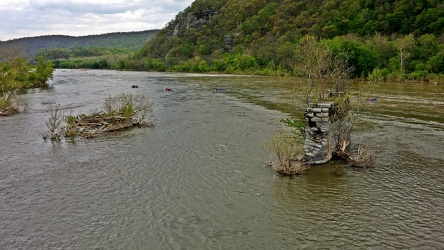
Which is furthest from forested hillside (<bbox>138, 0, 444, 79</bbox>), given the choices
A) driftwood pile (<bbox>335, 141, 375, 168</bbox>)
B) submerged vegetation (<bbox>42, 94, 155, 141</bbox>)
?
submerged vegetation (<bbox>42, 94, 155, 141</bbox>)

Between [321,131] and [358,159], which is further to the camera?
[358,159]

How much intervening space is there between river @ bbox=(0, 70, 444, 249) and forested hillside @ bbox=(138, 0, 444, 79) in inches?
406

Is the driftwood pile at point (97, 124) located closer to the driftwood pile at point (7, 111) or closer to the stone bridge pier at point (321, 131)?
the driftwood pile at point (7, 111)

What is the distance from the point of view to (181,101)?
159ft

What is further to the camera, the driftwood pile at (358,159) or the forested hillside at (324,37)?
the forested hillside at (324,37)

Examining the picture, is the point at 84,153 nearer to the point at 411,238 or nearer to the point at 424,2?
the point at 411,238

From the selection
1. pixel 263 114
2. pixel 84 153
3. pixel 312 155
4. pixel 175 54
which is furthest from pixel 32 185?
pixel 175 54

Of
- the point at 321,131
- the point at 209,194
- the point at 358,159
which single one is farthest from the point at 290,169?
the point at 209,194

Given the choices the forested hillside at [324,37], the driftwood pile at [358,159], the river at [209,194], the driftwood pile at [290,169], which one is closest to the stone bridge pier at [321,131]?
the driftwood pile at [358,159]

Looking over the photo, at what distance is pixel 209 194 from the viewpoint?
16.6 meters

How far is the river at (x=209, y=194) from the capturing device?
12.6m

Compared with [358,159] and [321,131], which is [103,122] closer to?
[321,131]

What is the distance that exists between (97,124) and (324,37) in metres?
100

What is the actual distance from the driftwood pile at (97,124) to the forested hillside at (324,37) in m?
15.1
